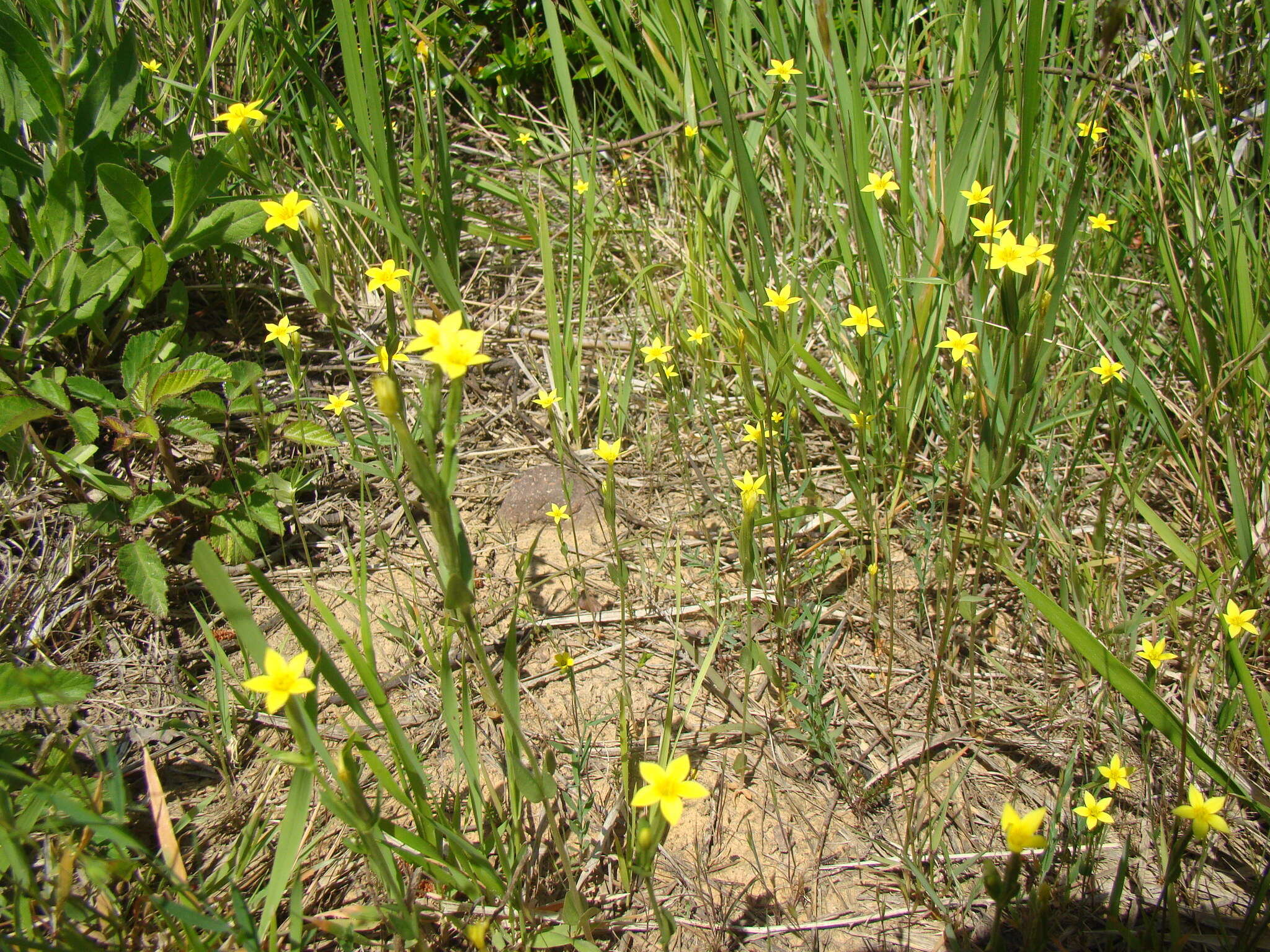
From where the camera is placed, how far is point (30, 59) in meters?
2.16

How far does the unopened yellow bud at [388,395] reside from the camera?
100 centimetres

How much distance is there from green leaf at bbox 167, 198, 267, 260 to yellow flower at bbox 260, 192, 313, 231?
685mm

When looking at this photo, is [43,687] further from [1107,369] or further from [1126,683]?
[1107,369]

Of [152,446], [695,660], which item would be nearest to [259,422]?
[152,446]

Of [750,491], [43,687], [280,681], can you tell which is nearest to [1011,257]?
[750,491]

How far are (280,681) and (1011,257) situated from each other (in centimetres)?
144

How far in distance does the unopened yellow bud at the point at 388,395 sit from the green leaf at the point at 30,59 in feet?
6.46

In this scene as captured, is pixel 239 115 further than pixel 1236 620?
Yes

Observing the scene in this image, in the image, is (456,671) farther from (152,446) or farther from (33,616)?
(152,446)

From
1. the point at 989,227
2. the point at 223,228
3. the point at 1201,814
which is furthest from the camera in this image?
the point at 223,228

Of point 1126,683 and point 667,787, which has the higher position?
point 667,787

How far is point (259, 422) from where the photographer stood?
2164mm

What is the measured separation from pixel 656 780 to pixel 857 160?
1.82m

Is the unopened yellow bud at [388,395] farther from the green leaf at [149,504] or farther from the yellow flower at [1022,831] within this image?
the green leaf at [149,504]
